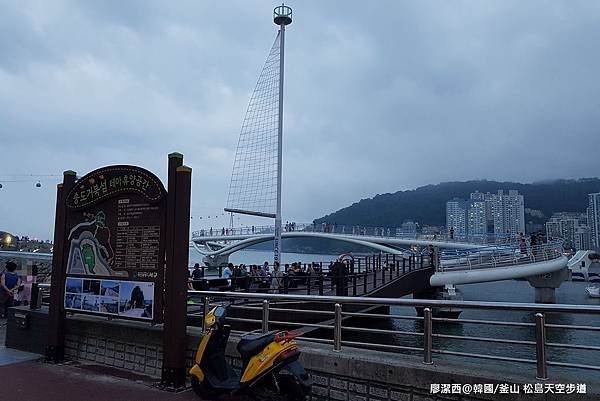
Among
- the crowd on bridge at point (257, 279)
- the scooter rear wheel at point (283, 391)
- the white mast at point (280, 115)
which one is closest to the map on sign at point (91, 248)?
the scooter rear wheel at point (283, 391)

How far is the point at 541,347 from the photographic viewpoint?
4.64 m

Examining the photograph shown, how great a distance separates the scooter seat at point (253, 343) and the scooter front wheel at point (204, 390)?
32.7 inches

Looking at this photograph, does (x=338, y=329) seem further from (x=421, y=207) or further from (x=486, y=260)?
(x=421, y=207)

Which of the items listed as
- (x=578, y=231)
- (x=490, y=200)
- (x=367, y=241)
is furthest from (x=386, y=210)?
(x=367, y=241)

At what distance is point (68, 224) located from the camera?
8266 millimetres

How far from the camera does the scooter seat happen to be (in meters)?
5.19

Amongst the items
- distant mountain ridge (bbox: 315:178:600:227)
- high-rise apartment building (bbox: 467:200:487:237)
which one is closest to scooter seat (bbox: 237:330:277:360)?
distant mountain ridge (bbox: 315:178:600:227)

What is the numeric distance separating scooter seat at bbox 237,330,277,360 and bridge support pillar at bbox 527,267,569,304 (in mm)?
34135

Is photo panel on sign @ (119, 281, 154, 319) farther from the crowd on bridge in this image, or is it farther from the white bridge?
the white bridge

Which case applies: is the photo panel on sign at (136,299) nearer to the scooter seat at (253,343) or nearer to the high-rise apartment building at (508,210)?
the scooter seat at (253,343)

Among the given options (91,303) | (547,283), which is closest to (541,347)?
(91,303)

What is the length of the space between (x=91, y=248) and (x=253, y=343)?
3.96m

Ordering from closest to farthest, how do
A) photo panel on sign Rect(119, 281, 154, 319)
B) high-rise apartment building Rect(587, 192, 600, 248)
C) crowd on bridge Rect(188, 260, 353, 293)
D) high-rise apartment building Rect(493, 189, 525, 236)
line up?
photo panel on sign Rect(119, 281, 154, 319), crowd on bridge Rect(188, 260, 353, 293), high-rise apartment building Rect(587, 192, 600, 248), high-rise apartment building Rect(493, 189, 525, 236)

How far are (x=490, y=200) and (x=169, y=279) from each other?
488 ft
